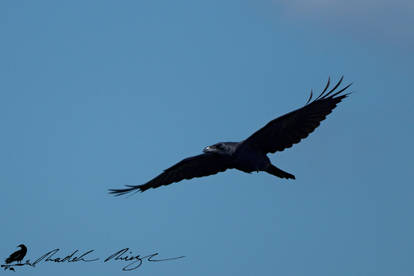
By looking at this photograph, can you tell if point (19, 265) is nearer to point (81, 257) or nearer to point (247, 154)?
point (81, 257)

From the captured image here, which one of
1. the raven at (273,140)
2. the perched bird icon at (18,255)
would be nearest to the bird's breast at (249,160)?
the raven at (273,140)

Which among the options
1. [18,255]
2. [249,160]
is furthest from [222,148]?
[18,255]

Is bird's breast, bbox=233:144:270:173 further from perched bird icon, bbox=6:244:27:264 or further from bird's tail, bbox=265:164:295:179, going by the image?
perched bird icon, bbox=6:244:27:264

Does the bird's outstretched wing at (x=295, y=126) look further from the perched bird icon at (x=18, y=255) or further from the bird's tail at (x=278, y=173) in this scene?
the perched bird icon at (x=18, y=255)

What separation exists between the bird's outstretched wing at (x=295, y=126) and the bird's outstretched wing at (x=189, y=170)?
830mm

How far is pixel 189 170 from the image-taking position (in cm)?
1343

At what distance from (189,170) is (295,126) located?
8.68ft

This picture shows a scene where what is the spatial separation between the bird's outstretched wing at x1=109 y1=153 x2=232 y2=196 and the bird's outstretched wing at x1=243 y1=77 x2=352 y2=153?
32.7 inches

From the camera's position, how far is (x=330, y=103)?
12141 mm

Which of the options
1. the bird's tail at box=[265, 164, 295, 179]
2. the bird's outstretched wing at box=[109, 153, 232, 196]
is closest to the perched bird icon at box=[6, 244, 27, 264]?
the bird's outstretched wing at box=[109, 153, 232, 196]

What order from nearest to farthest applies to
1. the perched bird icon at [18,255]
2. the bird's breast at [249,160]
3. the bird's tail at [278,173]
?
the perched bird icon at [18,255]
the bird's breast at [249,160]
the bird's tail at [278,173]

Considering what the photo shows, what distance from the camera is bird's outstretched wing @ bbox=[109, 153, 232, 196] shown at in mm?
12820

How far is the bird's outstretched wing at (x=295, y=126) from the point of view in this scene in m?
11.9

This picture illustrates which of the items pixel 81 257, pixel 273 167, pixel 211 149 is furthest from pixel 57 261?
pixel 273 167
